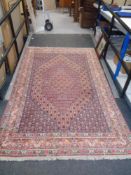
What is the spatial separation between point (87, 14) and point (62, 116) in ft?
9.66

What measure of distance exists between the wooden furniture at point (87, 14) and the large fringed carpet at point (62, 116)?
1759 millimetres

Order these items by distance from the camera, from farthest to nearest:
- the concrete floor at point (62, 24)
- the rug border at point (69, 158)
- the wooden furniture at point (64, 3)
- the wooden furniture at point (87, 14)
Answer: the wooden furniture at point (64, 3) < the concrete floor at point (62, 24) < the wooden furniture at point (87, 14) < the rug border at point (69, 158)

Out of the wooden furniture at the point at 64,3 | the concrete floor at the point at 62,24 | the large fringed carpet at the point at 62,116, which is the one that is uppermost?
the wooden furniture at the point at 64,3

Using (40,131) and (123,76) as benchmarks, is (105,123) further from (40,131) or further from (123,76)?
(123,76)

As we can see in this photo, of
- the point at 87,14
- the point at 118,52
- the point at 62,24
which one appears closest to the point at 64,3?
the point at 62,24

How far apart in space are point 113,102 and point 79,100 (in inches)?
16.4

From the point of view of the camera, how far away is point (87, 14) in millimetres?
3990

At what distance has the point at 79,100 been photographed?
83.9 inches

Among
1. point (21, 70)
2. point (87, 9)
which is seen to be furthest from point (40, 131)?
point (87, 9)

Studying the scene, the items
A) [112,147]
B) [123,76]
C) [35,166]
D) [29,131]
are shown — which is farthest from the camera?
[123,76]

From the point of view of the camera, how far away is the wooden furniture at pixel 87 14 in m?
3.91

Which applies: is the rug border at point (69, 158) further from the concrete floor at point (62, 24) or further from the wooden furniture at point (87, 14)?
the wooden furniture at point (87, 14)

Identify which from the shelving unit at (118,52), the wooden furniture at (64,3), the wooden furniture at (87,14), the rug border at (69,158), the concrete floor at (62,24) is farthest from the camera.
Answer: the wooden furniture at (64,3)

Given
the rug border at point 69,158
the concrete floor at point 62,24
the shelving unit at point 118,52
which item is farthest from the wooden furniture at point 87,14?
the rug border at point 69,158
